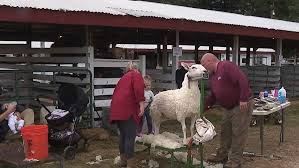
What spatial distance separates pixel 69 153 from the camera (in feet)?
26.2

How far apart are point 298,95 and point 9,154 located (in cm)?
1625

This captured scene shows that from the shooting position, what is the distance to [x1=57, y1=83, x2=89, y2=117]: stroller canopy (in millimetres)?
8250

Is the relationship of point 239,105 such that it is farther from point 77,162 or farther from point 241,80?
point 77,162

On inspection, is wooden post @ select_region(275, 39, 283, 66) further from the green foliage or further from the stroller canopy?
the green foliage

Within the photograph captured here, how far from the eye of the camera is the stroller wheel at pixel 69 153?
312 inches

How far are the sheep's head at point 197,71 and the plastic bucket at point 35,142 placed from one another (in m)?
2.60

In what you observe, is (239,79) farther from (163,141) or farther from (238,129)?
(163,141)

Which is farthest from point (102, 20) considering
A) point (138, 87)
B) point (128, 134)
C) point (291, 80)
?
point (291, 80)

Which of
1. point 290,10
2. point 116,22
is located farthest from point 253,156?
point 290,10

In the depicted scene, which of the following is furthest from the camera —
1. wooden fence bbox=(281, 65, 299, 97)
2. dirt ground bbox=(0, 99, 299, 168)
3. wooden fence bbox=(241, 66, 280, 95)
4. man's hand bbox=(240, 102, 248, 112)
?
wooden fence bbox=(281, 65, 299, 97)

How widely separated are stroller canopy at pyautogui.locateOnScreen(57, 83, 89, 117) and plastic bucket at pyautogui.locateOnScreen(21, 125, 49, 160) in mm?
1188

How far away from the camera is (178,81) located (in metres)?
12.2

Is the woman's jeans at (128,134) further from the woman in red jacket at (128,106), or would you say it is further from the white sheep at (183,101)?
the white sheep at (183,101)

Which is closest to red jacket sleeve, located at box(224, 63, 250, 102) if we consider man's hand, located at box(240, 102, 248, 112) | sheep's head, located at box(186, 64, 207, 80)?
man's hand, located at box(240, 102, 248, 112)
